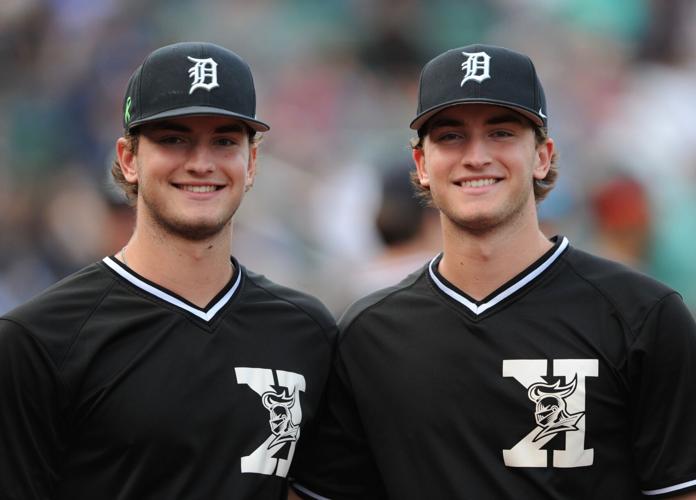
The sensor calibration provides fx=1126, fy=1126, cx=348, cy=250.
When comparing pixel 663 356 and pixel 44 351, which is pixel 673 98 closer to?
pixel 663 356

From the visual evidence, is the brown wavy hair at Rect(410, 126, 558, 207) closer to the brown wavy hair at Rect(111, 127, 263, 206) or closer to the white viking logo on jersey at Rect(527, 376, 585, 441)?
the brown wavy hair at Rect(111, 127, 263, 206)

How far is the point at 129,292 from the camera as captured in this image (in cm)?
365

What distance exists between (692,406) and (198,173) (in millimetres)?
1729

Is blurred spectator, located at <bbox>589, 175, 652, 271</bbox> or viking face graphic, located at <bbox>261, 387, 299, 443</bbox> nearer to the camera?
viking face graphic, located at <bbox>261, 387, 299, 443</bbox>

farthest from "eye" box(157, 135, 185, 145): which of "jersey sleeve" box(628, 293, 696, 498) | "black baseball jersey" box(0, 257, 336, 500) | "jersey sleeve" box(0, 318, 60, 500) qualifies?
"jersey sleeve" box(628, 293, 696, 498)

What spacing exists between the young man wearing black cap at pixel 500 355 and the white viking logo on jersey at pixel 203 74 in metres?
0.71

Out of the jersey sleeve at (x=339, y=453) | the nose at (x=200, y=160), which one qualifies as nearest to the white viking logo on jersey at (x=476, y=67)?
the nose at (x=200, y=160)

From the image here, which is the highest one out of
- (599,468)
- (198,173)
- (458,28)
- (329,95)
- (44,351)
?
(458,28)

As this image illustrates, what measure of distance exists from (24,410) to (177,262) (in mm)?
695

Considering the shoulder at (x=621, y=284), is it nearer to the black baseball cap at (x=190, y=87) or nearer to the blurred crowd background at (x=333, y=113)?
the black baseball cap at (x=190, y=87)

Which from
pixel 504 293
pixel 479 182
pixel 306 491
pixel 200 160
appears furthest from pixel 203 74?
pixel 306 491

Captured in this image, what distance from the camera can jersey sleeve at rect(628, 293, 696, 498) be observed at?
3.51 meters

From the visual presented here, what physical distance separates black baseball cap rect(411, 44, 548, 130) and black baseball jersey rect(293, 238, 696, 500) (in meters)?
0.52

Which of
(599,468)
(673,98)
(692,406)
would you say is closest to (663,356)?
(692,406)
